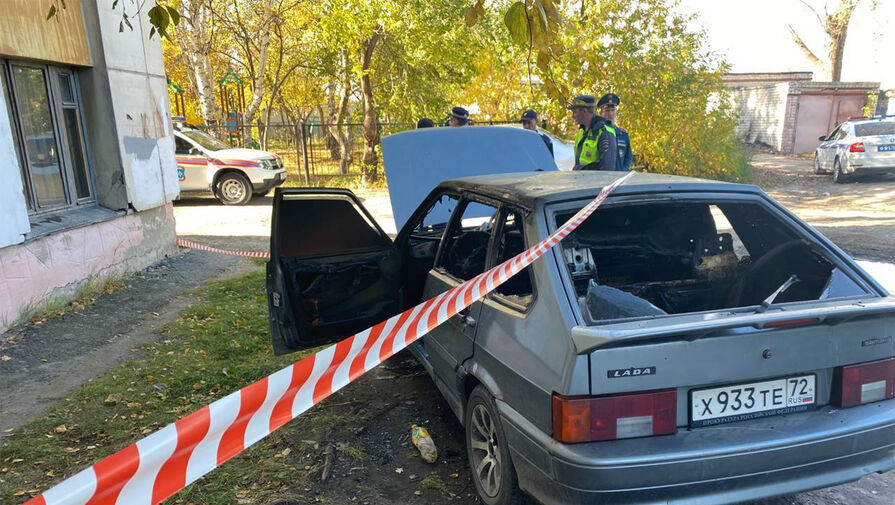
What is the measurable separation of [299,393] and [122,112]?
6.71 metres

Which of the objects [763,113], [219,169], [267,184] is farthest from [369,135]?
[763,113]

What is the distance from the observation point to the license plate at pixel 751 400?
218 cm

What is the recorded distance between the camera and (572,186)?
114 inches

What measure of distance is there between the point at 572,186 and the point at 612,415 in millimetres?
1221

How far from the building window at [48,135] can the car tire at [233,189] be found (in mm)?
6674

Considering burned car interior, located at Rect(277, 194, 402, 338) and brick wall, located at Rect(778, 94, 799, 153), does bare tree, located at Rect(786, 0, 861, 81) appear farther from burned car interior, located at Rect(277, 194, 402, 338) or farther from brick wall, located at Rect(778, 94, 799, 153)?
burned car interior, located at Rect(277, 194, 402, 338)

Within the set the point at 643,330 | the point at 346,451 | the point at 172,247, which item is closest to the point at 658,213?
the point at 643,330

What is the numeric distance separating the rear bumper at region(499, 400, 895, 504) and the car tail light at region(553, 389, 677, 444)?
37mm

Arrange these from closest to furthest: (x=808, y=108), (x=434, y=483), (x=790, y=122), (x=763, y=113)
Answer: (x=434, y=483) → (x=808, y=108) → (x=790, y=122) → (x=763, y=113)

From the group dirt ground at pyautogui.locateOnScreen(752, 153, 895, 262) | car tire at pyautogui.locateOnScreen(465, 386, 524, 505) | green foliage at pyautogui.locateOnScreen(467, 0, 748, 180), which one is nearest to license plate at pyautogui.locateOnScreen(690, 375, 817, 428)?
car tire at pyautogui.locateOnScreen(465, 386, 524, 505)

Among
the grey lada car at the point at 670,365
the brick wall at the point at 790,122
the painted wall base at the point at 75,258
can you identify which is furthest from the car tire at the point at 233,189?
the brick wall at the point at 790,122

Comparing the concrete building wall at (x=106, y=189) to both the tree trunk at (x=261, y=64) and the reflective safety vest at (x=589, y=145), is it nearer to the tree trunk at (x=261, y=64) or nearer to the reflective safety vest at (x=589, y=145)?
the reflective safety vest at (x=589, y=145)

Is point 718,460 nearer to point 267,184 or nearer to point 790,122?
point 267,184

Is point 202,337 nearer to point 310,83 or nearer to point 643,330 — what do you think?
point 643,330
